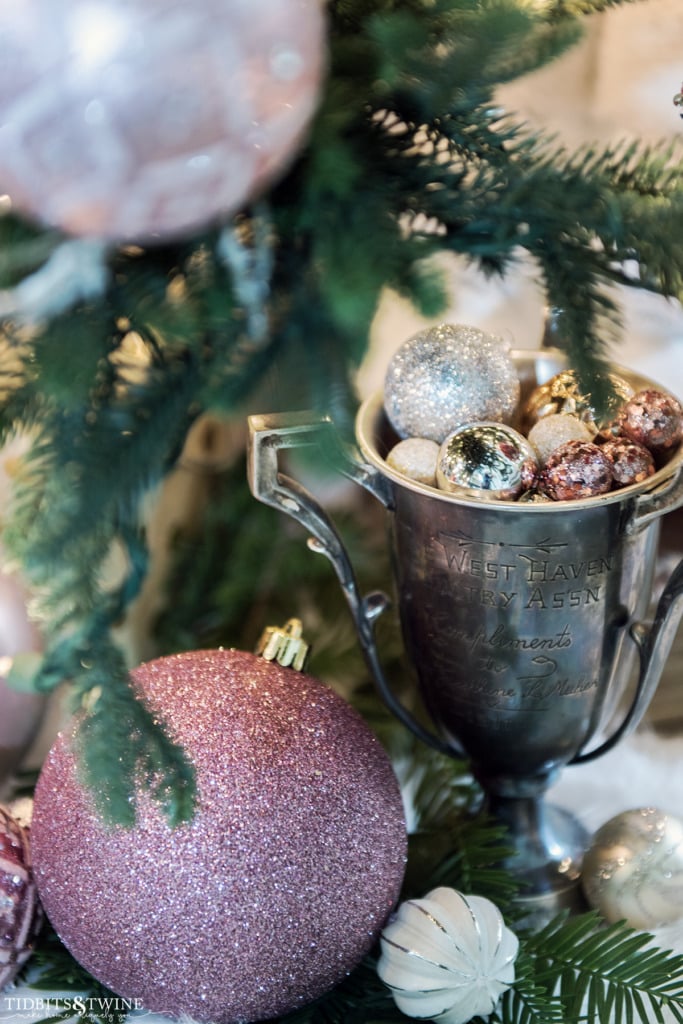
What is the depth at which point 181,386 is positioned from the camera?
364mm

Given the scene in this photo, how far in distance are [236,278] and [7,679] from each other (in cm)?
30

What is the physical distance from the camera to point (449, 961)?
0.44 metres

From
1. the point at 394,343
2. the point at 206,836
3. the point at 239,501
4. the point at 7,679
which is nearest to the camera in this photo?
the point at 206,836

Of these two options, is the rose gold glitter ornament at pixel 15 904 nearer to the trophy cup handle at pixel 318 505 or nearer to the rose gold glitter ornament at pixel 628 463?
the trophy cup handle at pixel 318 505

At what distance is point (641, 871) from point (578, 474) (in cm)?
22

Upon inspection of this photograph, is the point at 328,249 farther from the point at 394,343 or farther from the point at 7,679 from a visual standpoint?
the point at 394,343


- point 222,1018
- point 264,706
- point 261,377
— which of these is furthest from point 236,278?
point 222,1018

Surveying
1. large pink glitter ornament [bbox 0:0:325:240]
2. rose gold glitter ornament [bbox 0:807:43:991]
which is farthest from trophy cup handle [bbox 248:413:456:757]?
rose gold glitter ornament [bbox 0:807:43:991]

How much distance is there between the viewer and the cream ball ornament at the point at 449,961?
0.44 m

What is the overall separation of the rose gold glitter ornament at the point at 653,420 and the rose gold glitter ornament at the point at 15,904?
373 mm

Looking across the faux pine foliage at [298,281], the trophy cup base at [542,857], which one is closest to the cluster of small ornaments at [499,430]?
the faux pine foliage at [298,281]

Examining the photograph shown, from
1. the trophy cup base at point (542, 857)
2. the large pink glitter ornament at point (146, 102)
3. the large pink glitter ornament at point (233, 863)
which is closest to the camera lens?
the large pink glitter ornament at point (146, 102)

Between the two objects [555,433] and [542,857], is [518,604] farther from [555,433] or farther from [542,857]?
[542,857]

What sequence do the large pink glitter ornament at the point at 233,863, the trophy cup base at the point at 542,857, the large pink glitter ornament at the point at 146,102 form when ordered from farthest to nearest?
1. the trophy cup base at the point at 542,857
2. the large pink glitter ornament at the point at 233,863
3. the large pink glitter ornament at the point at 146,102
